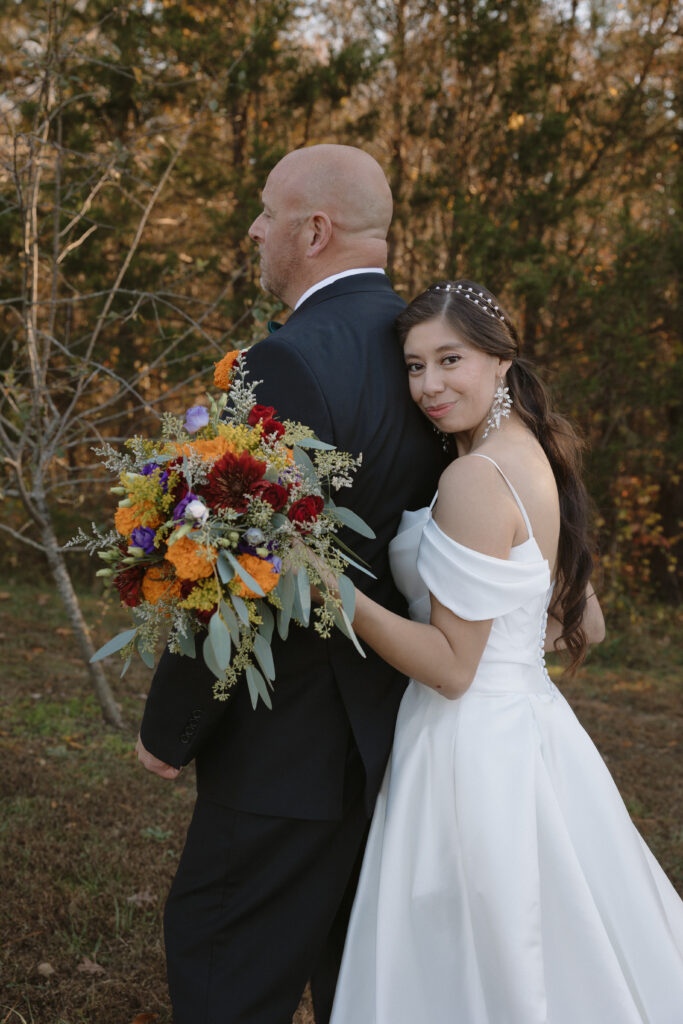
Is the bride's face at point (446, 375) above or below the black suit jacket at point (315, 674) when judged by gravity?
above

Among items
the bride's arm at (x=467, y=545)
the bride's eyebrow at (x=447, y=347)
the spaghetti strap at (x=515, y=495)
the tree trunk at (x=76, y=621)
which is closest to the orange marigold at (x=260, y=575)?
the bride's arm at (x=467, y=545)

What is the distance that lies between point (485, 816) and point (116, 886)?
2143 millimetres

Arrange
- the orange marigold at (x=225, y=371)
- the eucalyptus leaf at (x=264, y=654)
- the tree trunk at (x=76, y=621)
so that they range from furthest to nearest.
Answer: the tree trunk at (x=76, y=621)
the orange marigold at (x=225, y=371)
the eucalyptus leaf at (x=264, y=654)

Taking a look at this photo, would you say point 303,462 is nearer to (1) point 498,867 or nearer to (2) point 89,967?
(1) point 498,867

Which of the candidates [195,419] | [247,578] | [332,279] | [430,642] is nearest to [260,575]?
[247,578]

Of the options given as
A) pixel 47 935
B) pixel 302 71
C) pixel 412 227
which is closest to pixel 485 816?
pixel 47 935

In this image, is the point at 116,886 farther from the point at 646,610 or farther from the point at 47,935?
the point at 646,610

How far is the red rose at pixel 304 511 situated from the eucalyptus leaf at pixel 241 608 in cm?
18

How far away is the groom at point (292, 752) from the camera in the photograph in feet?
6.44

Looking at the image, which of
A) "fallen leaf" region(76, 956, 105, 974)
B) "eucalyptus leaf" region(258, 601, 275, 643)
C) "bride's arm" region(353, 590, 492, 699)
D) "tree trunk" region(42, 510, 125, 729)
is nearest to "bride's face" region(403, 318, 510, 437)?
"bride's arm" region(353, 590, 492, 699)

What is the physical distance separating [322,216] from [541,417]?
0.78 meters

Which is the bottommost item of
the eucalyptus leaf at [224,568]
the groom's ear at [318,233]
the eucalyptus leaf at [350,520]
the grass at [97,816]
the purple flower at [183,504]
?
the grass at [97,816]

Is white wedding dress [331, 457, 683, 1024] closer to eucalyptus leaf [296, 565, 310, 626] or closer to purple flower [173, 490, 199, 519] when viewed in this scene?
eucalyptus leaf [296, 565, 310, 626]

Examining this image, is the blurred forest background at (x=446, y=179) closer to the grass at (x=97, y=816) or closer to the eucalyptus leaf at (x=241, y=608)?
the grass at (x=97, y=816)
